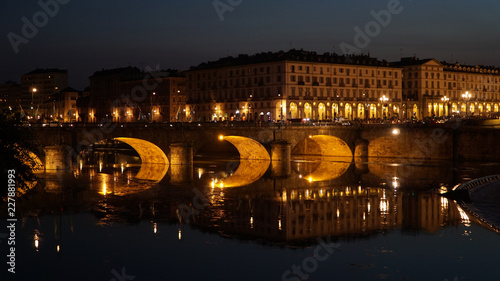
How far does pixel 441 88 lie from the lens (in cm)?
14288

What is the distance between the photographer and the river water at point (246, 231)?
25.5 m

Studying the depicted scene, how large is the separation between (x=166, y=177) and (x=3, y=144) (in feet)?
79.2

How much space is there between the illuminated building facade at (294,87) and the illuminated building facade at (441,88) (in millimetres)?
8797

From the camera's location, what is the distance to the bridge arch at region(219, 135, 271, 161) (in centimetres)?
7281

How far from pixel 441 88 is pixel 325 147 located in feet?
225

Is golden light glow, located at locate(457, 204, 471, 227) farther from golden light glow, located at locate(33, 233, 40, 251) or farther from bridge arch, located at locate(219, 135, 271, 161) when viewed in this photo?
bridge arch, located at locate(219, 135, 271, 161)

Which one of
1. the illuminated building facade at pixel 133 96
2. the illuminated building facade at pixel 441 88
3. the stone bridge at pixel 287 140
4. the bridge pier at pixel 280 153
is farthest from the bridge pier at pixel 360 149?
the illuminated building facade at pixel 441 88


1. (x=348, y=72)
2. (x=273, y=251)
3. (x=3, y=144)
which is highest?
(x=348, y=72)

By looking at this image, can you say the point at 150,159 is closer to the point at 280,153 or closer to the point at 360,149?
the point at 280,153

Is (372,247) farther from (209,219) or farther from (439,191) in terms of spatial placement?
(439,191)

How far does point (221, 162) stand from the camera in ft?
250

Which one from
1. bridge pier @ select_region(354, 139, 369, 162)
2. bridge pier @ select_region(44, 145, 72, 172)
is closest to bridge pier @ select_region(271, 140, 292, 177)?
bridge pier @ select_region(354, 139, 369, 162)

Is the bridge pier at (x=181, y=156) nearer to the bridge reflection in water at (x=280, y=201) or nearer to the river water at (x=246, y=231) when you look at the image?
the bridge reflection in water at (x=280, y=201)

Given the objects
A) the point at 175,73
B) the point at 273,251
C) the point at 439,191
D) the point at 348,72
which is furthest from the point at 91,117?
the point at 273,251
